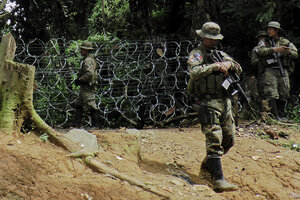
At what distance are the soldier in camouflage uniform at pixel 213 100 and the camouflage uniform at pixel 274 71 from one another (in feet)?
11.1

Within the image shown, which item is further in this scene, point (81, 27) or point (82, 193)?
point (81, 27)

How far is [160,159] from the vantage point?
5.41 metres

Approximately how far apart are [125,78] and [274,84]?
334 cm

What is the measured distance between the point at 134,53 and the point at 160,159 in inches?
156

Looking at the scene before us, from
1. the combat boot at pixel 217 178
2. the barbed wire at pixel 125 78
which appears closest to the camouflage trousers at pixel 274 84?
the barbed wire at pixel 125 78

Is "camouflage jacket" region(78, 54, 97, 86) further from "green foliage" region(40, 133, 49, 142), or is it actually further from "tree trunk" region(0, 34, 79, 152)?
"green foliage" region(40, 133, 49, 142)

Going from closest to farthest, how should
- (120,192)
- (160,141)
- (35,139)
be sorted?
(120,192), (35,139), (160,141)

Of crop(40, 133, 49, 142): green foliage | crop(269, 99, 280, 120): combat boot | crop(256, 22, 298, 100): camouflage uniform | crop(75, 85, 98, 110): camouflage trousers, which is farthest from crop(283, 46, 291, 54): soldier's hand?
crop(40, 133, 49, 142): green foliage

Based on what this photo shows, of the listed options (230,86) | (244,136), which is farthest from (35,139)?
(244,136)

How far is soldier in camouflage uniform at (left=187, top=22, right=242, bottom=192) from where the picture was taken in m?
4.49

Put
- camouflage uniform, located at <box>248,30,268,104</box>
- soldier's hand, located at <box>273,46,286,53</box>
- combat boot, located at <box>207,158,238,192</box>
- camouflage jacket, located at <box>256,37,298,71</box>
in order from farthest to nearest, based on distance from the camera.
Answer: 1. camouflage uniform, located at <box>248,30,268,104</box>
2. camouflage jacket, located at <box>256,37,298,71</box>
3. soldier's hand, located at <box>273,46,286,53</box>
4. combat boot, located at <box>207,158,238,192</box>

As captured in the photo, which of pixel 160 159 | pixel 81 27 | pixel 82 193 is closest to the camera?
pixel 82 193

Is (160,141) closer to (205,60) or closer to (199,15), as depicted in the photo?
(205,60)

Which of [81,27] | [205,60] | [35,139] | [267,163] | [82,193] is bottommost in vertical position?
[267,163]
